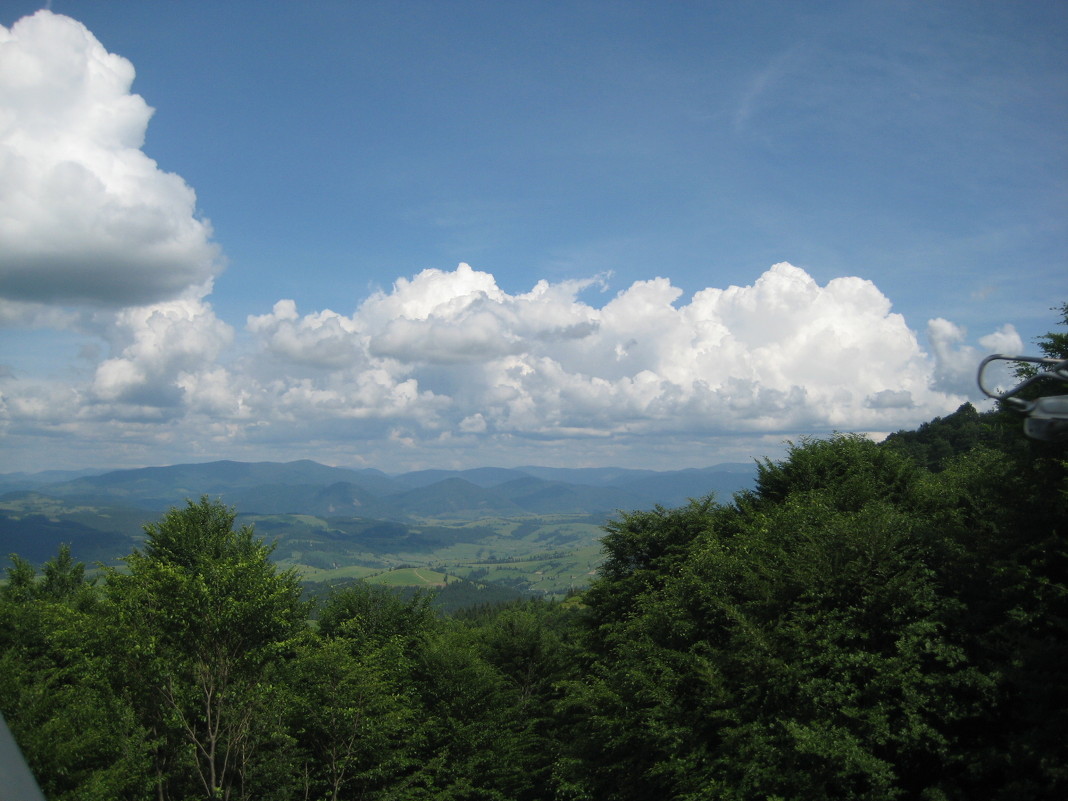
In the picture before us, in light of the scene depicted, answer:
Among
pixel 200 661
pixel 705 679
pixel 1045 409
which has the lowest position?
pixel 705 679

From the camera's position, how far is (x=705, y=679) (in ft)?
65.0

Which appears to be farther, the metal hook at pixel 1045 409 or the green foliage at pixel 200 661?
the green foliage at pixel 200 661

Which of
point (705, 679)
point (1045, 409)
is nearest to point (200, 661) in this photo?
point (705, 679)

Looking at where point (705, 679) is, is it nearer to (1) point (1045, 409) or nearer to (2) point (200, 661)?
(2) point (200, 661)

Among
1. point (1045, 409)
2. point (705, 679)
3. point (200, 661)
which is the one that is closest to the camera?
point (1045, 409)

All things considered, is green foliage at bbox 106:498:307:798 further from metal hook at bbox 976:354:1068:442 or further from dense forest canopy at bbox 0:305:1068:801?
metal hook at bbox 976:354:1068:442

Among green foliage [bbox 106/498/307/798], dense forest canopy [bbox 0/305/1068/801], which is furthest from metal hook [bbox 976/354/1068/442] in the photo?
green foliage [bbox 106/498/307/798]

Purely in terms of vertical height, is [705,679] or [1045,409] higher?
[1045,409]

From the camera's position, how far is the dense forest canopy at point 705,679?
14.6 metres

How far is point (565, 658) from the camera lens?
37562 millimetres

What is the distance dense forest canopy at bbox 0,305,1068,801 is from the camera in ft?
47.8

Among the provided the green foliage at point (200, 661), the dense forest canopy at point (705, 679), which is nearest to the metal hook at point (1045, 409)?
the dense forest canopy at point (705, 679)

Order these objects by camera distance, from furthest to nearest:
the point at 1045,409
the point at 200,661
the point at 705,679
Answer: the point at 705,679
the point at 200,661
the point at 1045,409

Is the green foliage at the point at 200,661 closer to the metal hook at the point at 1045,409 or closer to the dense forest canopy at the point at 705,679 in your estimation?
the dense forest canopy at the point at 705,679
